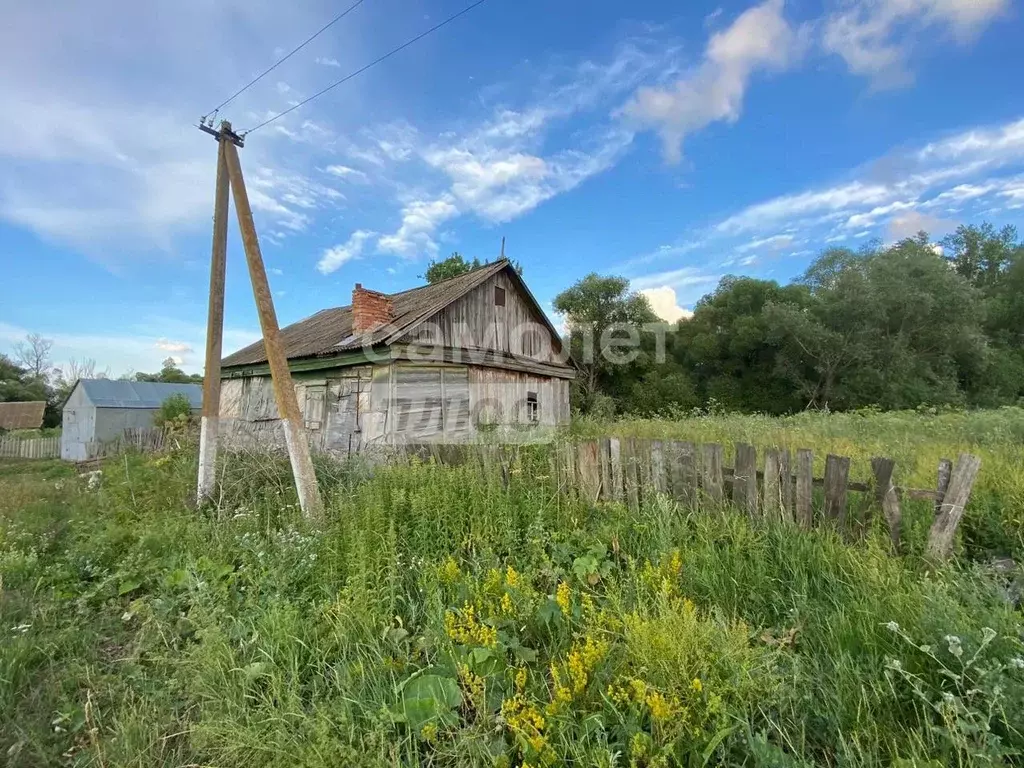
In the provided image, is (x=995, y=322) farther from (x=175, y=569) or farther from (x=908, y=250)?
(x=175, y=569)

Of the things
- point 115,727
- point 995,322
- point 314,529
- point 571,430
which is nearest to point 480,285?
point 571,430

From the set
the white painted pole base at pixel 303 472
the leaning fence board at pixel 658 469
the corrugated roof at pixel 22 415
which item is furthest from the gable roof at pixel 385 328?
the corrugated roof at pixel 22 415

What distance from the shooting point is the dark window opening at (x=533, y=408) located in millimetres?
14519

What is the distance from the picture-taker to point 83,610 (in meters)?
3.74

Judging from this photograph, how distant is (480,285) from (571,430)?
5.16 meters

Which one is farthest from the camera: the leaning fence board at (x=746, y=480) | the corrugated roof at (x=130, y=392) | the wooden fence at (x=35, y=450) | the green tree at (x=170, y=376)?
the green tree at (x=170, y=376)

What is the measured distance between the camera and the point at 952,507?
121 inches

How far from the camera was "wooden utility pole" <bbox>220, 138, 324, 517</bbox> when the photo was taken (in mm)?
5449

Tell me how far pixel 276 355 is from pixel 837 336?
25991mm

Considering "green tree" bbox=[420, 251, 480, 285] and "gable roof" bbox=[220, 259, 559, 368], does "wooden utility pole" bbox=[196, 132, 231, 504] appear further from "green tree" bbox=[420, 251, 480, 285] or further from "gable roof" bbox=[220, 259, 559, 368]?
"green tree" bbox=[420, 251, 480, 285]

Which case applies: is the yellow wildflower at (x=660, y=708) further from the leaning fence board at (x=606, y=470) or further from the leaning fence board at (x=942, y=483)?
the leaning fence board at (x=606, y=470)

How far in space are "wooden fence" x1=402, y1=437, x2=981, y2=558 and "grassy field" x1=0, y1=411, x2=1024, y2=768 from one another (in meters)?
0.24

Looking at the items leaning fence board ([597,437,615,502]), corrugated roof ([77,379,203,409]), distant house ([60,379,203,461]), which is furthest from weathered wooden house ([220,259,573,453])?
corrugated roof ([77,379,203,409])

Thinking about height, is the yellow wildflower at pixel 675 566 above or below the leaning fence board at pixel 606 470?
below
